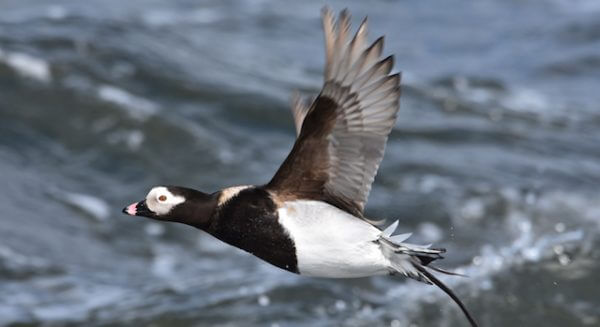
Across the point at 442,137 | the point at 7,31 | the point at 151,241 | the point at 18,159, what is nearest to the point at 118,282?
the point at 151,241

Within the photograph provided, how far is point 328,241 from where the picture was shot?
4.21m

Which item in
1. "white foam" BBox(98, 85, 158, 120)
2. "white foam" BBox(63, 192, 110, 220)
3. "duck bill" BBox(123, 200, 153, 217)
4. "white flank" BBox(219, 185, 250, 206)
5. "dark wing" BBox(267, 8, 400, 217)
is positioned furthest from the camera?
"white foam" BBox(98, 85, 158, 120)

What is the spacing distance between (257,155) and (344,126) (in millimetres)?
5225

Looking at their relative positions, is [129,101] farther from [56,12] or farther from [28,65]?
[56,12]

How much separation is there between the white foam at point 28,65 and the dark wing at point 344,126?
6178 millimetres

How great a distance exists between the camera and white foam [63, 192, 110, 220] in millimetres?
8406

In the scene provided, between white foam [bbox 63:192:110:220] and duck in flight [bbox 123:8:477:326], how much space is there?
420 cm

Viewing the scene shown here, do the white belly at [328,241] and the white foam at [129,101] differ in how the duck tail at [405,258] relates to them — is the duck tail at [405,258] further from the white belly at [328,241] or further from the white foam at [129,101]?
the white foam at [129,101]

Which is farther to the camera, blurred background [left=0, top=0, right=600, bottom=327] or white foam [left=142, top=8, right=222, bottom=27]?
white foam [left=142, top=8, right=222, bottom=27]

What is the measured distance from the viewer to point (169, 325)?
6.68 metres

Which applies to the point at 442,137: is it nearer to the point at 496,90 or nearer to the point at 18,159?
the point at 496,90

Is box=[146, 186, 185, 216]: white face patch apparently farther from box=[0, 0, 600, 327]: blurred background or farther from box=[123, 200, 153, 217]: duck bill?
box=[0, 0, 600, 327]: blurred background

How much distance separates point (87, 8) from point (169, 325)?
6.02 metres

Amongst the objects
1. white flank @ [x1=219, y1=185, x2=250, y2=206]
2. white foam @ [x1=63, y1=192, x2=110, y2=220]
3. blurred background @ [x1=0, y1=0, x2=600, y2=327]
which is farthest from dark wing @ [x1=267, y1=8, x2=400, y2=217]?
white foam @ [x1=63, y1=192, x2=110, y2=220]
